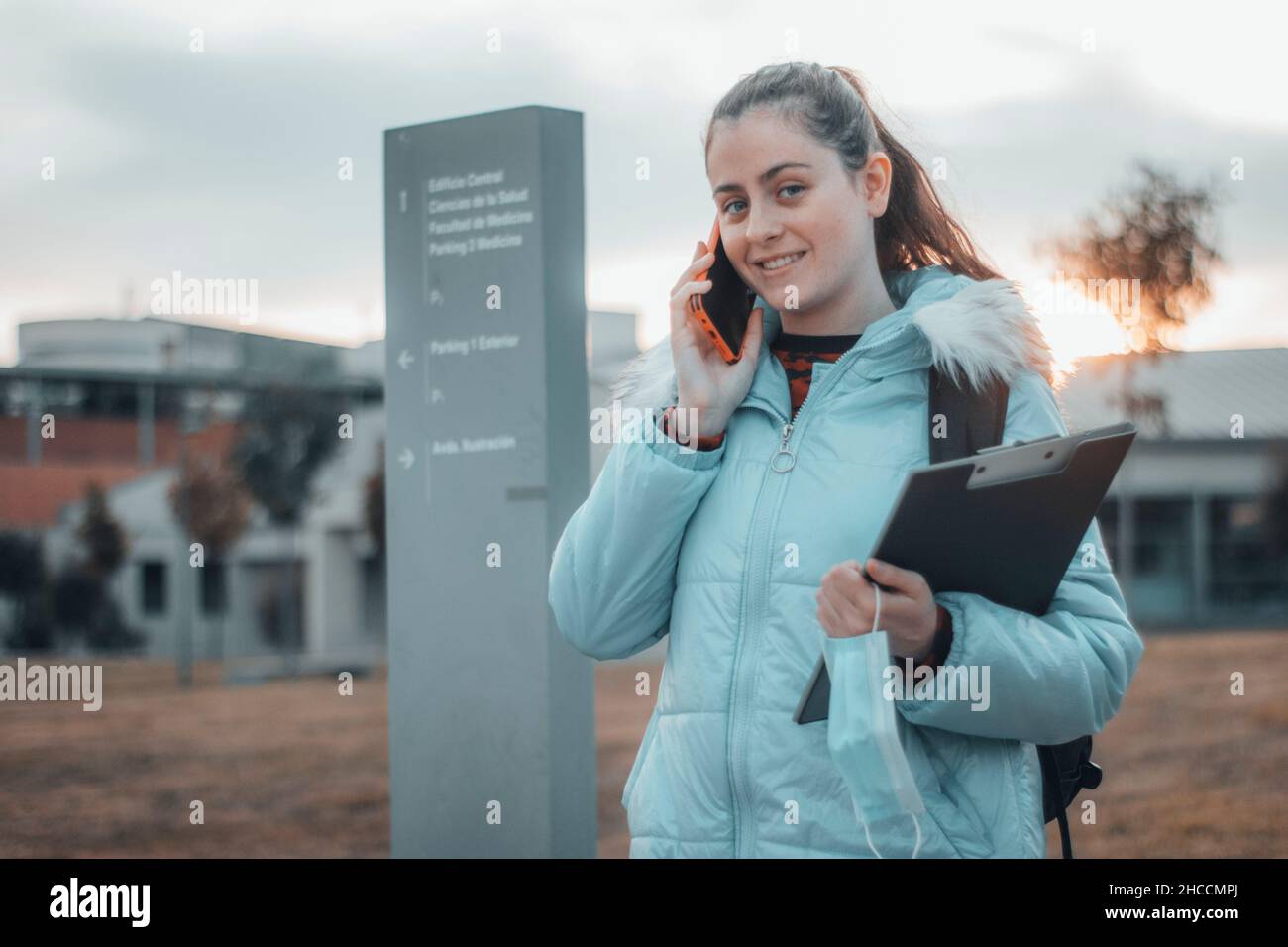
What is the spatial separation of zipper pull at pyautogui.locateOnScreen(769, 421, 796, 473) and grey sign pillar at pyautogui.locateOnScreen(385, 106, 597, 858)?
110 inches

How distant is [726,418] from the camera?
2322mm

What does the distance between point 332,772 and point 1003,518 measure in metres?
11.1

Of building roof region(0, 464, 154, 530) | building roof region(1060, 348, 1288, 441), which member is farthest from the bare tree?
building roof region(0, 464, 154, 530)

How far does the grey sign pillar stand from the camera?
5012 mm

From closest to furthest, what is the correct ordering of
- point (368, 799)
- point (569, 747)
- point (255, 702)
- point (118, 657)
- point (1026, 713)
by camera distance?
1. point (1026, 713)
2. point (569, 747)
3. point (368, 799)
4. point (255, 702)
5. point (118, 657)

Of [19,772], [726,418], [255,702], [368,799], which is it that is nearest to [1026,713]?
[726,418]

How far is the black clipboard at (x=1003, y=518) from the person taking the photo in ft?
6.31

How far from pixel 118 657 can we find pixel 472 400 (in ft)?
89.9
